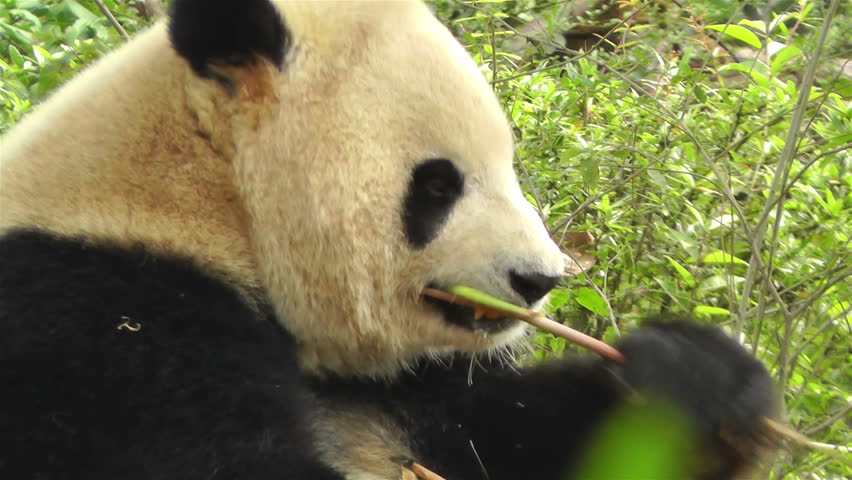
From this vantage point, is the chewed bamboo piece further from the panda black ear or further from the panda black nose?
the panda black ear

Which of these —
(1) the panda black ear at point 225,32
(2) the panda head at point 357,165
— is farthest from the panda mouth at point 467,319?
(1) the panda black ear at point 225,32

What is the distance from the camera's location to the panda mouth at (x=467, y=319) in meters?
2.26

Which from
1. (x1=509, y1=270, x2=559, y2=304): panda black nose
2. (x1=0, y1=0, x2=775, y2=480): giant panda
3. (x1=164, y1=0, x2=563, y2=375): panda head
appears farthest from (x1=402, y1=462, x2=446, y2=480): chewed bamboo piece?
(x1=509, y1=270, x2=559, y2=304): panda black nose

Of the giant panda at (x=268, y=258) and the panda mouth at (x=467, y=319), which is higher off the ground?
the giant panda at (x=268, y=258)

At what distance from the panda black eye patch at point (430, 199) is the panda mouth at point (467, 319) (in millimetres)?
182

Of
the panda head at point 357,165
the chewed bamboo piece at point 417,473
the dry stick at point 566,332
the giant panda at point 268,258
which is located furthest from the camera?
the chewed bamboo piece at point 417,473

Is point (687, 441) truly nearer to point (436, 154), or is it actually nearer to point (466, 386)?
point (466, 386)

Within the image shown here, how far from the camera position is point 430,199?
218 cm

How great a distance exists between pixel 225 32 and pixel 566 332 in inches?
40.0

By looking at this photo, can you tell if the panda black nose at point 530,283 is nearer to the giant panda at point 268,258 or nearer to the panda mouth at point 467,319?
the giant panda at point 268,258

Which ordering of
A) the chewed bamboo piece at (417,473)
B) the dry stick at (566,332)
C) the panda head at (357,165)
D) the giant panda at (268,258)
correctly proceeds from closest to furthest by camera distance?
1. the giant panda at (268,258)
2. the dry stick at (566,332)
3. the panda head at (357,165)
4. the chewed bamboo piece at (417,473)

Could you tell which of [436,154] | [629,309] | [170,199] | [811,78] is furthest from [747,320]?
[170,199]

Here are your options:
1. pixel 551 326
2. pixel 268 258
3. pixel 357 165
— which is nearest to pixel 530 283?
pixel 551 326

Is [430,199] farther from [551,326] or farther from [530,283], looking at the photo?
[551,326]
